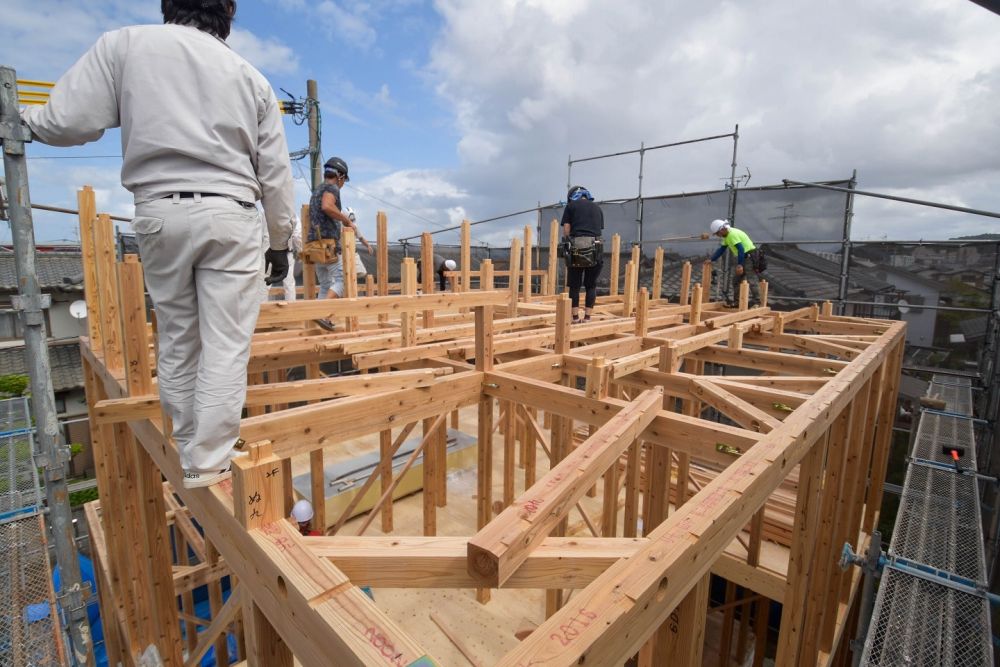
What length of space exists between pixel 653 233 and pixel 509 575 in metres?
12.2

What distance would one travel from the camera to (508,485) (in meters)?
4.75

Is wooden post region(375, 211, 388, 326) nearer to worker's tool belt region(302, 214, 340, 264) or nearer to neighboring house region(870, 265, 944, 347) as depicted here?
worker's tool belt region(302, 214, 340, 264)

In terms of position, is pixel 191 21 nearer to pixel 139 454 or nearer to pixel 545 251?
pixel 139 454

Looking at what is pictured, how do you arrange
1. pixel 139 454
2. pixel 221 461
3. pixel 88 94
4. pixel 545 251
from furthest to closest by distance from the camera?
pixel 545 251
pixel 139 454
pixel 221 461
pixel 88 94

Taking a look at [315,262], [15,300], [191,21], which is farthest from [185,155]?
[315,262]

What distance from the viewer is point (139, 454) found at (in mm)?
3033

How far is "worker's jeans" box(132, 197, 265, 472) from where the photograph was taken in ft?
6.04

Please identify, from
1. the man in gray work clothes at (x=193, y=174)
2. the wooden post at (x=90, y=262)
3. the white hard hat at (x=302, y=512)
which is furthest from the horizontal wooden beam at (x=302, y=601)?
the wooden post at (x=90, y=262)

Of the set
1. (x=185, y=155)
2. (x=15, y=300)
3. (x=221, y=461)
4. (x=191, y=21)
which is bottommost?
(x=221, y=461)

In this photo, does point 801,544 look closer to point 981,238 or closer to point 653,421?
point 653,421

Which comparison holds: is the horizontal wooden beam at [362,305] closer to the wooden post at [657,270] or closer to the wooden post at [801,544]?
the wooden post at [801,544]

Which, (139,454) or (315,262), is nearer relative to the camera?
(139,454)

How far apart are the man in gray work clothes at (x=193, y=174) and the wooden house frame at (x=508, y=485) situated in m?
0.34

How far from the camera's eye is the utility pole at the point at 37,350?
296cm
